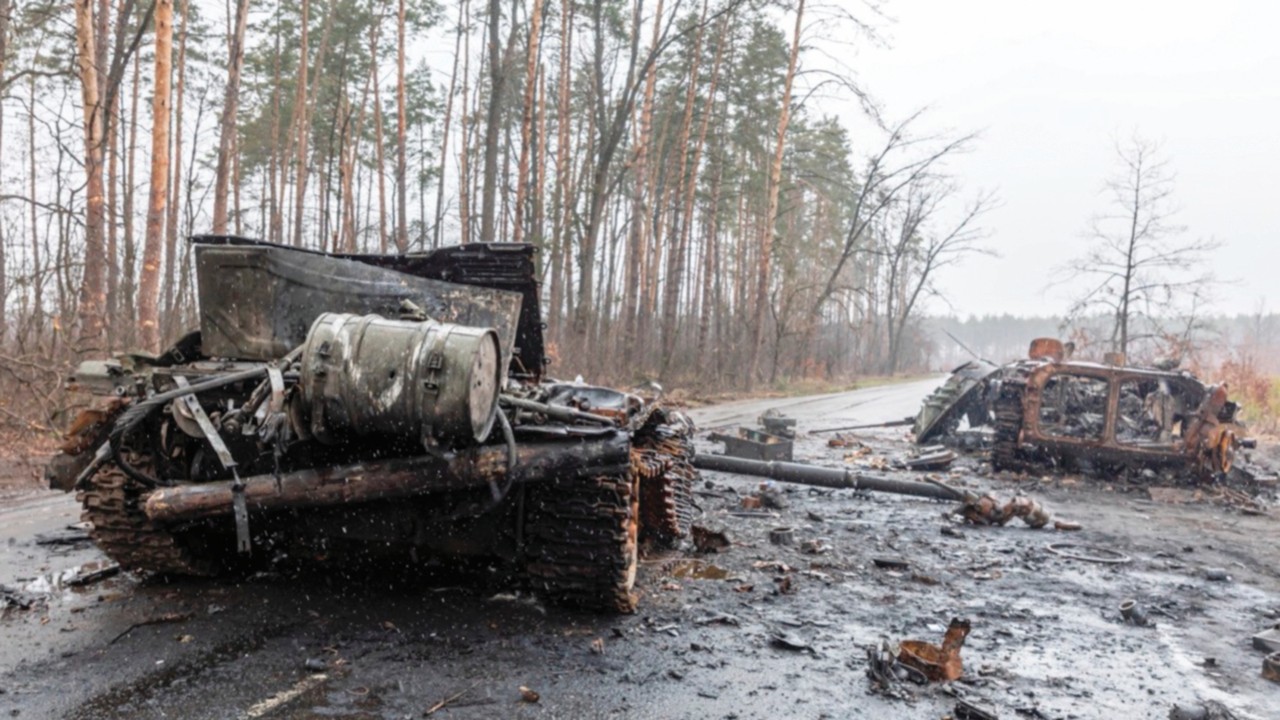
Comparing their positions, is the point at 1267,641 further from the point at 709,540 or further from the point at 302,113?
the point at 302,113

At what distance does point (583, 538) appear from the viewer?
13.7ft

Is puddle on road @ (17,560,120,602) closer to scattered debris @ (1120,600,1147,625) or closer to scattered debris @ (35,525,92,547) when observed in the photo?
scattered debris @ (35,525,92,547)

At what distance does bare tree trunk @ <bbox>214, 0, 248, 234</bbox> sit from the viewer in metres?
→ 13.5

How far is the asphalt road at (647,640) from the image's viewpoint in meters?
3.33

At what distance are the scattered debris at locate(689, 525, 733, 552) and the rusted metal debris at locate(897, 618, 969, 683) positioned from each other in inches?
86.4

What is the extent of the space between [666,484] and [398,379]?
2.85 meters

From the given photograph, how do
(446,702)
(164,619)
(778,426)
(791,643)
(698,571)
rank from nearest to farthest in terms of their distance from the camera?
(446,702) < (164,619) < (791,643) < (698,571) < (778,426)

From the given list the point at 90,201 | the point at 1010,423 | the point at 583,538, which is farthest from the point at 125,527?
the point at 1010,423

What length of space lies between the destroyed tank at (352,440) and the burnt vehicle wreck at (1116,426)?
7183 millimetres

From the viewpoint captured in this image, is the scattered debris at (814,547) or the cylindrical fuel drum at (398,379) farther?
the scattered debris at (814,547)

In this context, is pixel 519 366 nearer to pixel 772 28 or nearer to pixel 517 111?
pixel 772 28

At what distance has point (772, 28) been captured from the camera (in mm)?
23250

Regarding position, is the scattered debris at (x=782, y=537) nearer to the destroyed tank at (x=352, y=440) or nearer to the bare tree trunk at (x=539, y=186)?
the destroyed tank at (x=352, y=440)

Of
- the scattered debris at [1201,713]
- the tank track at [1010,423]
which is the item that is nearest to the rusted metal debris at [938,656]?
the scattered debris at [1201,713]
